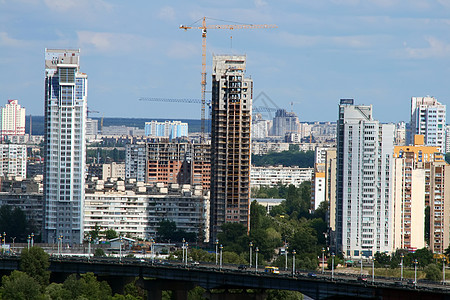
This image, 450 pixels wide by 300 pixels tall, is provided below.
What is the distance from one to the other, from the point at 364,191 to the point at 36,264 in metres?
30.8

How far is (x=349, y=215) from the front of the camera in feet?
302

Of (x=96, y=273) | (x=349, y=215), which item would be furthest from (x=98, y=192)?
(x=96, y=273)

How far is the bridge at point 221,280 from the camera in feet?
194

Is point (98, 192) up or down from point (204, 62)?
down

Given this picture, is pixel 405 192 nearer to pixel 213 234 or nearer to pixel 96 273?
pixel 213 234

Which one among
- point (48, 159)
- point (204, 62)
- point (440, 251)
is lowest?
point (440, 251)

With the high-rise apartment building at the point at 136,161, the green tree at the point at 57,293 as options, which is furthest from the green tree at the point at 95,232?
the high-rise apartment building at the point at 136,161

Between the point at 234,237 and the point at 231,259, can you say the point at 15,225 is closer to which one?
the point at 234,237

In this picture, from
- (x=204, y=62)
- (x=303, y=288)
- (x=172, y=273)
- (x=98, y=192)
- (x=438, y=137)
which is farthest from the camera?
(x=438, y=137)

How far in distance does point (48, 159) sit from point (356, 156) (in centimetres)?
2573

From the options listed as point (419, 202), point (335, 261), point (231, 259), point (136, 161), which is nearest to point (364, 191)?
Answer: point (419, 202)

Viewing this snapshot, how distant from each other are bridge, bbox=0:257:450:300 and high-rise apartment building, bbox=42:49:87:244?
23328mm

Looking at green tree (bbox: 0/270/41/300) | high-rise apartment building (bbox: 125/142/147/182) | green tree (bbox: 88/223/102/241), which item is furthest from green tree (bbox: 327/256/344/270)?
high-rise apartment building (bbox: 125/142/147/182)

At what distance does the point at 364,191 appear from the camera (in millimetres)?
92062
